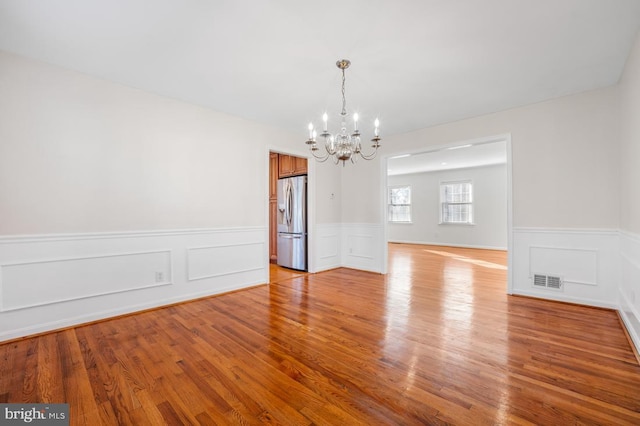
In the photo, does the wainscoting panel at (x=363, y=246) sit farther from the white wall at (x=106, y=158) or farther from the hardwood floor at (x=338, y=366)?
the white wall at (x=106, y=158)

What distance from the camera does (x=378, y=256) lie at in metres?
5.28

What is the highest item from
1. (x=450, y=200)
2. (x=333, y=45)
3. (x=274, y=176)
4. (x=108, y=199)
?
(x=333, y=45)

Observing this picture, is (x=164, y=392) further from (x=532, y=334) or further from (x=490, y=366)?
(x=532, y=334)

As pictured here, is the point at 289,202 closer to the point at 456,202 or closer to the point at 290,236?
the point at 290,236

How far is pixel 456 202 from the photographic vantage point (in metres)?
9.37

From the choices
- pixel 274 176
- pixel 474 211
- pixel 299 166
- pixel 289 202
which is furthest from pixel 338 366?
pixel 474 211

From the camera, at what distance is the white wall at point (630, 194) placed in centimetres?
234

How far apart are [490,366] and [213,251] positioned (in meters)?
3.36

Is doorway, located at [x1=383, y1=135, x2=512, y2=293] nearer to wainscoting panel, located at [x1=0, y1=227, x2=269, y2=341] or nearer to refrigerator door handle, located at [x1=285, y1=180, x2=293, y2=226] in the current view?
refrigerator door handle, located at [x1=285, y1=180, x2=293, y2=226]

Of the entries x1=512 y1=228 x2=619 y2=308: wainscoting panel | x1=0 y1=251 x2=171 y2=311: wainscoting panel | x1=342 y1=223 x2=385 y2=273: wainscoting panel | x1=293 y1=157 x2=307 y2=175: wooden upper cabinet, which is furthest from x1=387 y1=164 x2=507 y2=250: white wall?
x1=0 y1=251 x2=171 y2=311: wainscoting panel

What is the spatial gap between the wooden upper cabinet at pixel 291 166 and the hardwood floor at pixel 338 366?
287 centimetres

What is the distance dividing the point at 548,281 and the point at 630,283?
1059 millimetres

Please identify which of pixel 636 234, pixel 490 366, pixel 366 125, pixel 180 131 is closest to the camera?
pixel 490 366

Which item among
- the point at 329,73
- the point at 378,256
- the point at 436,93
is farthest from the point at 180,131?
the point at 378,256
